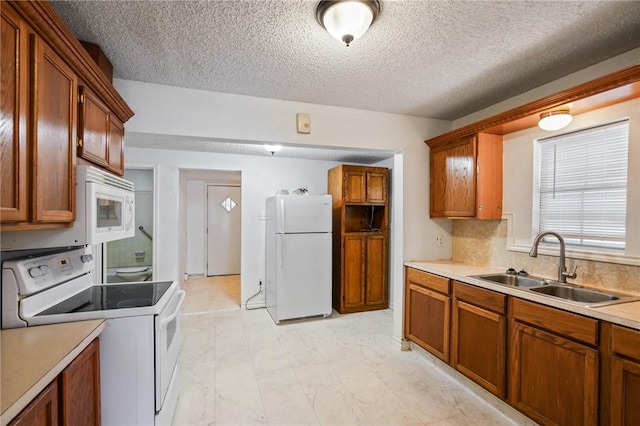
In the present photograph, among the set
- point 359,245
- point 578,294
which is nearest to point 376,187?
point 359,245

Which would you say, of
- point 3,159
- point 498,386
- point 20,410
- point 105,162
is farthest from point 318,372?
point 3,159

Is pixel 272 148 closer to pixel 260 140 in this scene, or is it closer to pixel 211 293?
pixel 260 140

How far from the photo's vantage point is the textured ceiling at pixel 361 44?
1.45 m

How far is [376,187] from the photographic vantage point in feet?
13.9

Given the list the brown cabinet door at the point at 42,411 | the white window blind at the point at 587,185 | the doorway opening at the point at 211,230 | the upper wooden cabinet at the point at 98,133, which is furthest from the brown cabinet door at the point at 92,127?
the doorway opening at the point at 211,230

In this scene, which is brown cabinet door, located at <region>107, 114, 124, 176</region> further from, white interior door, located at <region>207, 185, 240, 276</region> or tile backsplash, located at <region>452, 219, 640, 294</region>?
white interior door, located at <region>207, 185, 240, 276</region>

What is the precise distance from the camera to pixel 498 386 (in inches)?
78.5

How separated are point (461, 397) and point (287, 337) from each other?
70.7 inches

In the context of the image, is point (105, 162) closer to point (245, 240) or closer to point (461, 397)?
point (245, 240)

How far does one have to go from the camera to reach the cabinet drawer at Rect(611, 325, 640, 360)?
1350 millimetres

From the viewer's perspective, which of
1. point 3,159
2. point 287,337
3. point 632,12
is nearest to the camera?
point 3,159

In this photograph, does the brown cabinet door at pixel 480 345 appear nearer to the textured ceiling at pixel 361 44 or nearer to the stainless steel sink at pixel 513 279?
the stainless steel sink at pixel 513 279

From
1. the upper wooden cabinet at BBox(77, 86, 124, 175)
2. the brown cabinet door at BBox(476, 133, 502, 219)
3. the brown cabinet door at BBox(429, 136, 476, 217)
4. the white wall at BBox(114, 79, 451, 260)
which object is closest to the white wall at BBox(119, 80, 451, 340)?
the white wall at BBox(114, 79, 451, 260)

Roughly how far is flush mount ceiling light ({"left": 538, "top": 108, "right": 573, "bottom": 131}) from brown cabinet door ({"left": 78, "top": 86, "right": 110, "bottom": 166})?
2852 mm
